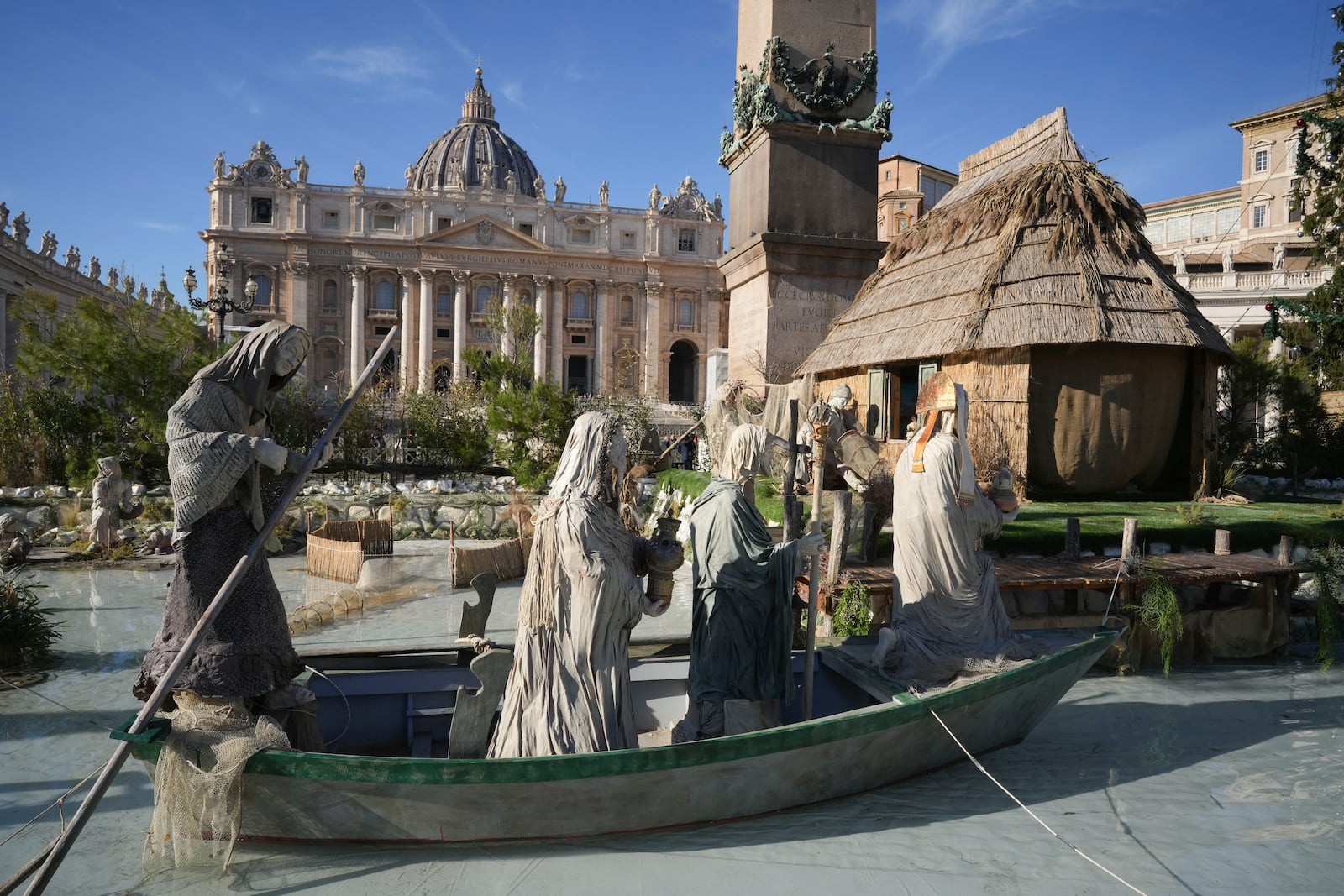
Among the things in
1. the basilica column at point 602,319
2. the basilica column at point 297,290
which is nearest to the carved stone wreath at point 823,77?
the basilica column at point 602,319

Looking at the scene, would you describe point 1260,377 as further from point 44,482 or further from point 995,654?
point 44,482

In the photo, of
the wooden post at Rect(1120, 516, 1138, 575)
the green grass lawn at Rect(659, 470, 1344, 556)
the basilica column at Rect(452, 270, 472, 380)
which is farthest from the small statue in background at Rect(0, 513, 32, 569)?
the basilica column at Rect(452, 270, 472, 380)

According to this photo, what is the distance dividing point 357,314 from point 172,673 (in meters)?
65.1

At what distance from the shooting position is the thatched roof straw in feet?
37.6

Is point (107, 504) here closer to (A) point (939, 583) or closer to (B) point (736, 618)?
(B) point (736, 618)

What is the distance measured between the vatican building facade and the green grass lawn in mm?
48597

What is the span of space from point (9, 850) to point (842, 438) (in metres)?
9.09

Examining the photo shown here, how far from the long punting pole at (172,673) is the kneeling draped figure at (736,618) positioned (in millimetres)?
2223

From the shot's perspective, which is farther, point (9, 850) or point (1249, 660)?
point (1249, 660)

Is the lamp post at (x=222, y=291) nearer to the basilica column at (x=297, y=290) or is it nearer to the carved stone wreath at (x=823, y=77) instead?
the carved stone wreath at (x=823, y=77)

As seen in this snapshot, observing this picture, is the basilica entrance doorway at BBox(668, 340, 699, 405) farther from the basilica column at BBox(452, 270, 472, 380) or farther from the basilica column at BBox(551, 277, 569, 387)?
the basilica column at BBox(452, 270, 472, 380)

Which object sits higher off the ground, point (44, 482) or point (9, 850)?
point (44, 482)

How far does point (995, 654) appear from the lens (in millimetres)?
5434

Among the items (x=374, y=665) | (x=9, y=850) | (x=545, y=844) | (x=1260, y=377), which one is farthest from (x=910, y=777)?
(x=1260, y=377)
